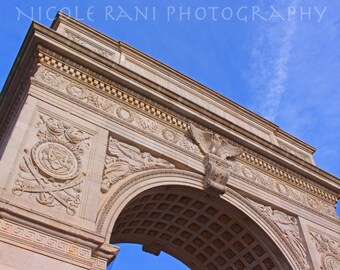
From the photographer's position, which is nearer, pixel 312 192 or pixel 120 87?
pixel 120 87

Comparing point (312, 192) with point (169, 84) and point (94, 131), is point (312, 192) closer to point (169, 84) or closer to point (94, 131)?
point (169, 84)

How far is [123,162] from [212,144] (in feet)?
12.1

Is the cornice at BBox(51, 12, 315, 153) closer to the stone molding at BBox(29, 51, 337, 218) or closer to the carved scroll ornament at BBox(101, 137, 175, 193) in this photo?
the stone molding at BBox(29, 51, 337, 218)

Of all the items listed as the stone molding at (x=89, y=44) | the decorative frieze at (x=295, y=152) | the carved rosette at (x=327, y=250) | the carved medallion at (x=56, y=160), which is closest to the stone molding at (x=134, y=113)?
the carved rosette at (x=327, y=250)

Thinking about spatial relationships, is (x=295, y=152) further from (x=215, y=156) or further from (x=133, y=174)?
(x=133, y=174)

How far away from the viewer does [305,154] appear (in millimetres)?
19188

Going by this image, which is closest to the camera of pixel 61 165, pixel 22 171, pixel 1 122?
pixel 22 171

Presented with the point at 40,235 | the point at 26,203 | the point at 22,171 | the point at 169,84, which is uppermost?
the point at 169,84

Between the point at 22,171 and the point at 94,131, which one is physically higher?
the point at 94,131

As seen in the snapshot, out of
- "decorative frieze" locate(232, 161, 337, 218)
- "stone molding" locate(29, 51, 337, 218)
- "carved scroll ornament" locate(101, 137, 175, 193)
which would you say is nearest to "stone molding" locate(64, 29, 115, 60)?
"stone molding" locate(29, 51, 337, 218)

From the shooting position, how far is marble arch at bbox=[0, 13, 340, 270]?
30.3ft

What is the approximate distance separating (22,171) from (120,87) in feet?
16.0

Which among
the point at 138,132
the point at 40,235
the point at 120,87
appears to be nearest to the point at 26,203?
the point at 40,235

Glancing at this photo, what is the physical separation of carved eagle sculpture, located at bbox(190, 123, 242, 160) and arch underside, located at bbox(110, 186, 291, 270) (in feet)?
5.22
